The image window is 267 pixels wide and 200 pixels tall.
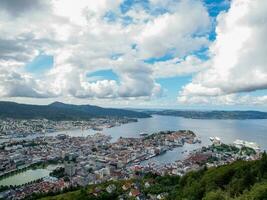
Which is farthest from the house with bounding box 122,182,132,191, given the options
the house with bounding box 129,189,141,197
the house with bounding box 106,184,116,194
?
the house with bounding box 129,189,141,197

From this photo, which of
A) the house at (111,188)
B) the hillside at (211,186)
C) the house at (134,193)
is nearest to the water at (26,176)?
→ the hillside at (211,186)

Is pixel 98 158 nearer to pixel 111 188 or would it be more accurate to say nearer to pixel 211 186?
pixel 111 188

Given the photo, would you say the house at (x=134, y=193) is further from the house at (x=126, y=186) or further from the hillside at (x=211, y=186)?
the house at (x=126, y=186)

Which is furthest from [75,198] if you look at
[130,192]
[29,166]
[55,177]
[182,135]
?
[182,135]

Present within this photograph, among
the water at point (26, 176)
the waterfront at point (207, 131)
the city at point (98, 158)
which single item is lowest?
the water at point (26, 176)

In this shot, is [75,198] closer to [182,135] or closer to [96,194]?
[96,194]

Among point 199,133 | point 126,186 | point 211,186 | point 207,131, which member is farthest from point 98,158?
point 207,131
